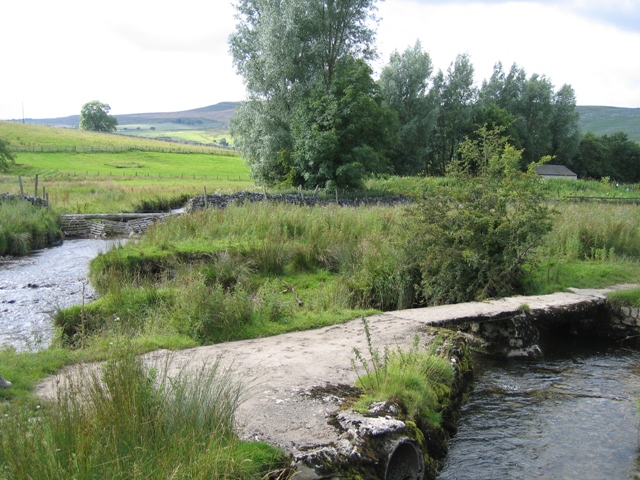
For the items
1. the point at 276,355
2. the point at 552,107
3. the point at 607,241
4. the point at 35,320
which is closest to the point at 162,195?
the point at 35,320

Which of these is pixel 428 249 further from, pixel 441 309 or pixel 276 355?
pixel 276 355

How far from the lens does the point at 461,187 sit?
13148mm

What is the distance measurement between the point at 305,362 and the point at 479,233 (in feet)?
20.8

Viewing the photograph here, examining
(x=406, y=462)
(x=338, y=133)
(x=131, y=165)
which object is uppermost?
(x=338, y=133)

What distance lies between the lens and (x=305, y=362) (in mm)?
7496

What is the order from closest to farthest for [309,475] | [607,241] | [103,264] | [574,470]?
[309,475], [574,470], [103,264], [607,241]

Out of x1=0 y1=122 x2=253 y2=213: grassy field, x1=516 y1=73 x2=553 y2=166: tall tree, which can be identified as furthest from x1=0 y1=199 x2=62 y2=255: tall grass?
x1=516 y1=73 x2=553 y2=166: tall tree

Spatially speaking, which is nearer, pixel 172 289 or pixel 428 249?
pixel 172 289

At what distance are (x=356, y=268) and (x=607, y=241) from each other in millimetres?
7539

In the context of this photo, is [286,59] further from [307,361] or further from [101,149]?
[101,149]

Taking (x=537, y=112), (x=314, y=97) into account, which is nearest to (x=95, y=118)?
(x=537, y=112)

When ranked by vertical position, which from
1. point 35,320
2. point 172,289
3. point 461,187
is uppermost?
point 461,187

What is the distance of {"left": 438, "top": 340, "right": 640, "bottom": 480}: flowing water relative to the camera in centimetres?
604

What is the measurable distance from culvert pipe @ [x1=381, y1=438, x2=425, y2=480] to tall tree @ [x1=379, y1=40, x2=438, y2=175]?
47.9 metres
